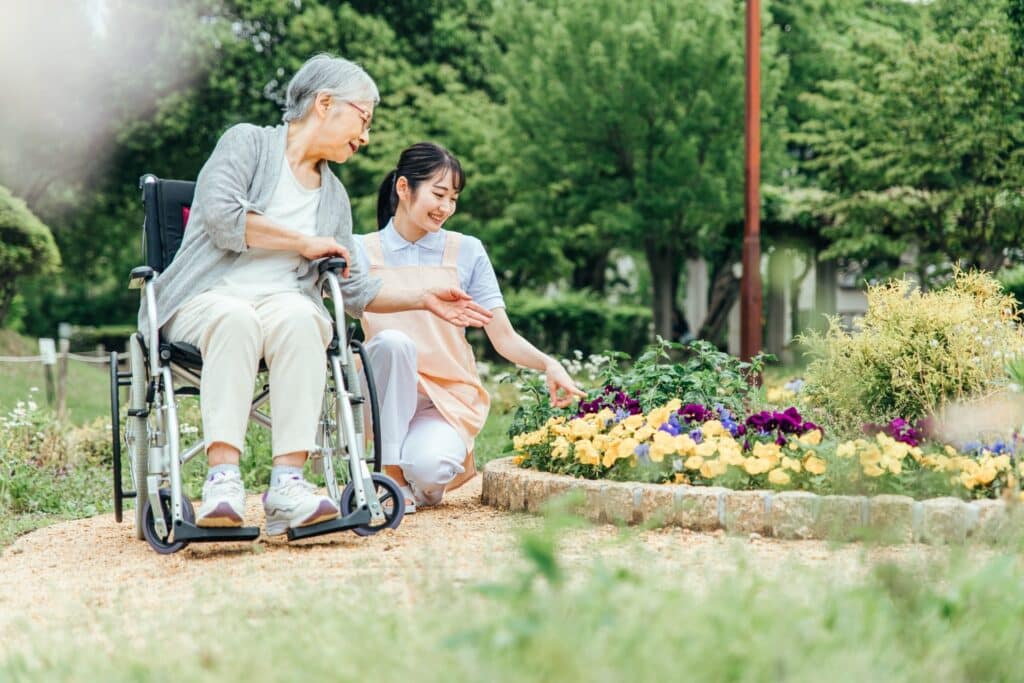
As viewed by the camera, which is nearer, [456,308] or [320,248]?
[320,248]

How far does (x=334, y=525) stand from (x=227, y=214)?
3.26 ft

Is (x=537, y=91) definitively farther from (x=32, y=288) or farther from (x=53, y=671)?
(x=32, y=288)

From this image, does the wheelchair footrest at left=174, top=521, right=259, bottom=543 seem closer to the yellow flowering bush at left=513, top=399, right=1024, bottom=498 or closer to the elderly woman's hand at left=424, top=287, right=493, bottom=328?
the elderly woman's hand at left=424, top=287, right=493, bottom=328

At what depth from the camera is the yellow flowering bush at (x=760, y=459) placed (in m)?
3.68

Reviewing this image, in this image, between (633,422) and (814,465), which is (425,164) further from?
(814,465)

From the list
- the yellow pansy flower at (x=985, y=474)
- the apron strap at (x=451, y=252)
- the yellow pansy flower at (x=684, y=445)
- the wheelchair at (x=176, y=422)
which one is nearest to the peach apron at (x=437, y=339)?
the apron strap at (x=451, y=252)

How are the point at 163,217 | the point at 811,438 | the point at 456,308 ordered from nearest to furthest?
the point at 811,438 < the point at 163,217 < the point at 456,308

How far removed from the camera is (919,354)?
4820mm

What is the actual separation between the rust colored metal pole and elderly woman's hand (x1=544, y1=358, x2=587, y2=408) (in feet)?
24.1

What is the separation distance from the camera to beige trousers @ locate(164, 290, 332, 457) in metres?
3.49

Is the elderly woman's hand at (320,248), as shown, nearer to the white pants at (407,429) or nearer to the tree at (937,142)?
→ the white pants at (407,429)

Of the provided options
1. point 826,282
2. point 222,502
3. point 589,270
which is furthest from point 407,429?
point 589,270

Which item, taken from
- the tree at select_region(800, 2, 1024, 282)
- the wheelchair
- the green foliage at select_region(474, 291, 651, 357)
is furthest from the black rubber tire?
the green foliage at select_region(474, 291, 651, 357)

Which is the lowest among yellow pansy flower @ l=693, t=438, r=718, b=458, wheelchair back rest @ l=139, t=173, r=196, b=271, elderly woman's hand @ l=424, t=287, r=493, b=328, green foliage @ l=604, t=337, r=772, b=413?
yellow pansy flower @ l=693, t=438, r=718, b=458
